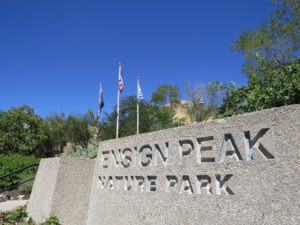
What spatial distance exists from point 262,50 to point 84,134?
27.7 m

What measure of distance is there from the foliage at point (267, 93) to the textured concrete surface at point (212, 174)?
7.38ft

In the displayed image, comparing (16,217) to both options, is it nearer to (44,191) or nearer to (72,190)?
(44,191)

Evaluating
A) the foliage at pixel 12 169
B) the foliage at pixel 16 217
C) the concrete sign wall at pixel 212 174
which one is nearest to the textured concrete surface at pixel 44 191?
the foliage at pixel 16 217

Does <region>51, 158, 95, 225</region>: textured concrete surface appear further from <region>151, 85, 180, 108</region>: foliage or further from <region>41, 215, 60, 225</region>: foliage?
<region>151, 85, 180, 108</region>: foliage

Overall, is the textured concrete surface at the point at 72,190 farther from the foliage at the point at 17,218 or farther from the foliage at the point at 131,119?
the foliage at the point at 131,119

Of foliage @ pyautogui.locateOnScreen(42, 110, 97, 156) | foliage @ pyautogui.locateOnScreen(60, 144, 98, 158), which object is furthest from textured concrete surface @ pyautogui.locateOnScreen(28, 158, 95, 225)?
foliage @ pyautogui.locateOnScreen(42, 110, 97, 156)

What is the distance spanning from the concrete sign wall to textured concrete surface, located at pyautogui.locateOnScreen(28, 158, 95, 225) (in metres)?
0.53

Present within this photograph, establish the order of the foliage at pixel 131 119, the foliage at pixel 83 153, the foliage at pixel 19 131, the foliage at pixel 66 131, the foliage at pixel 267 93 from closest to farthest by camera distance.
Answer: the foliage at pixel 267 93 → the foliage at pixel 83 153 → the foliage at pixel 131 119 → the foliage at pixel 19 131 → the foliage at pixel 66 131

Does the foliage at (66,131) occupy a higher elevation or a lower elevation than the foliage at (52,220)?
higher

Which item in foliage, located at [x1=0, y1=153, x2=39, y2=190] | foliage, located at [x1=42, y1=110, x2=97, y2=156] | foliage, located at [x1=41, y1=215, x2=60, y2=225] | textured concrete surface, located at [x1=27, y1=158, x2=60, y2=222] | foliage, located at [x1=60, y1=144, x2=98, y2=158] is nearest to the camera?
foliage, located at [x1=41, y1=215, x2=60, y2=225]

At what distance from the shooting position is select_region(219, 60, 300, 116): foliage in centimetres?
543

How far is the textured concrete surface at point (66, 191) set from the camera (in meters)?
5.11

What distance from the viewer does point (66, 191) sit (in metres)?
5.21

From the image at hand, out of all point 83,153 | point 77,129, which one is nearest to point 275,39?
point 83,153
